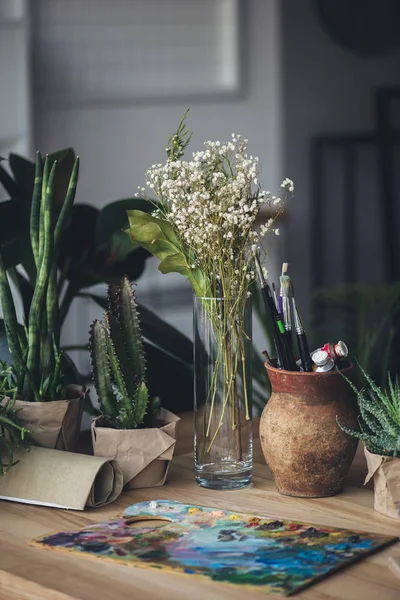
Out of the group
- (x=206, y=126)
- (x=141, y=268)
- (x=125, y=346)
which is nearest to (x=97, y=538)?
(x=125, y=346)

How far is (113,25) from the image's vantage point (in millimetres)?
2146

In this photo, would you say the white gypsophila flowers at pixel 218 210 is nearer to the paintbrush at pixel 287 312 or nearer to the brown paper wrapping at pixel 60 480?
the paintbrush at pixel 287 312

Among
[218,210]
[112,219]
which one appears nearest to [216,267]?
[218,210]

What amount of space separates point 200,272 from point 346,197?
1.15 metres

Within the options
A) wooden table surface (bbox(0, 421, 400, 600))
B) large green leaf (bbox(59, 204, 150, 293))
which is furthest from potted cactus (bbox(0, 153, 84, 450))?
large green leaf (bbox(59, 204, 150, 293))

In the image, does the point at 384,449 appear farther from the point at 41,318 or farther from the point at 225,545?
the point at 41,318

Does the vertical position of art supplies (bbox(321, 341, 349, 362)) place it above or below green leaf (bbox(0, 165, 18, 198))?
below

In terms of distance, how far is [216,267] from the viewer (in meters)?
1.21

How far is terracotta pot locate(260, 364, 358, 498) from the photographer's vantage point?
1150mm

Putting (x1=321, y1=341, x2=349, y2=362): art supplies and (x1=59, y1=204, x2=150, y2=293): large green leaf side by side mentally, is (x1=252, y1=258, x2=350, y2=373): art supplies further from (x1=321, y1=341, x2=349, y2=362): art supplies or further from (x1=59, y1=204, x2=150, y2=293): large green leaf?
(x1=59, y1=204, x2=150, y2=293): large green leaf

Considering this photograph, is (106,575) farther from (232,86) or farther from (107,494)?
(232,86)

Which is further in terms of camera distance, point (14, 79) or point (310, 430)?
point (14, 79)

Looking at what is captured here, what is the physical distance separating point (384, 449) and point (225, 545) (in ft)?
0.81

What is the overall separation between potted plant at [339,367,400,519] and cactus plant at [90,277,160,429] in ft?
0.96
